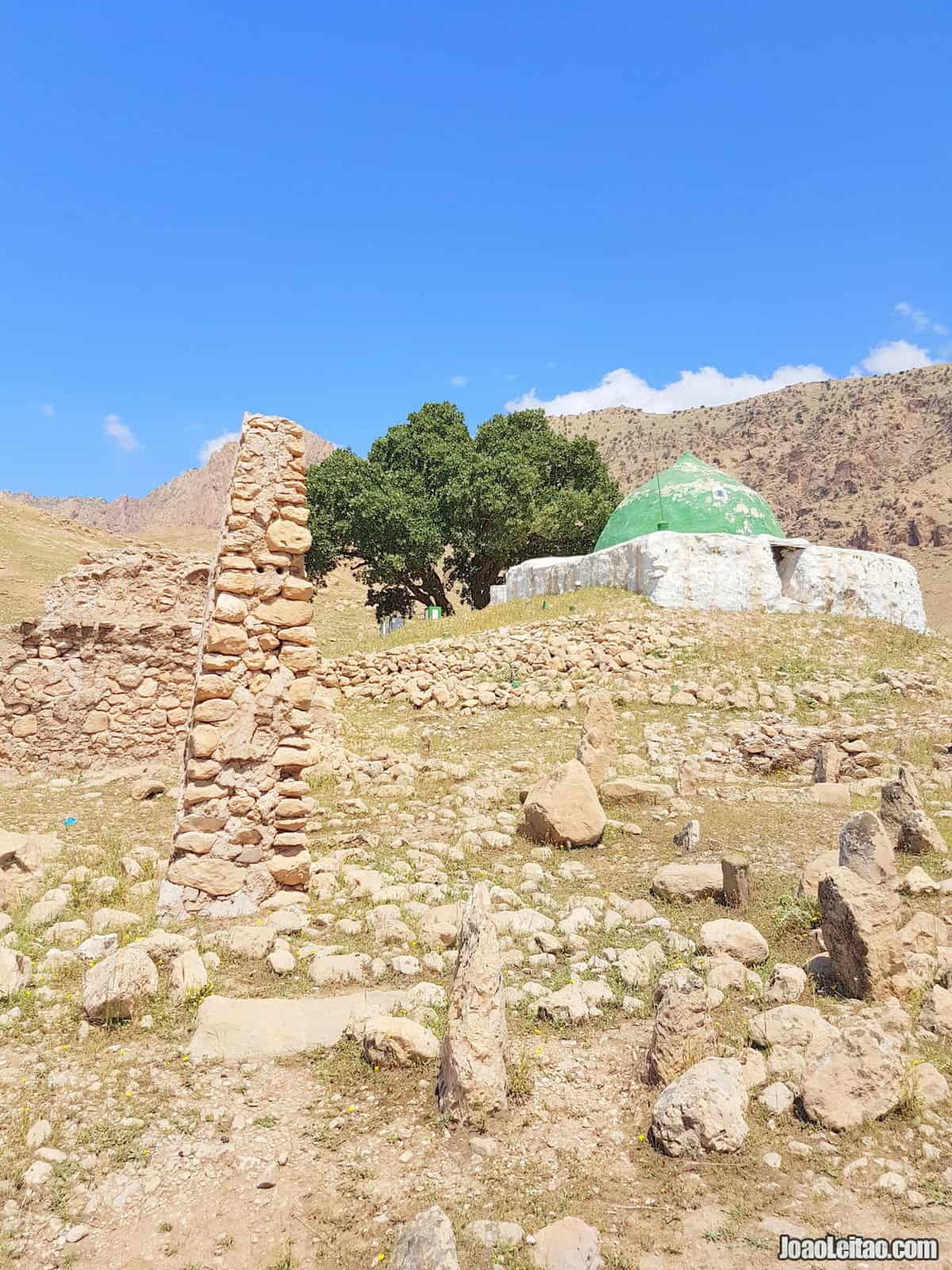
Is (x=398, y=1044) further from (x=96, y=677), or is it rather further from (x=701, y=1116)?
(x=96, y=677)

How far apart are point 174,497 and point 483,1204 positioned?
14422cm

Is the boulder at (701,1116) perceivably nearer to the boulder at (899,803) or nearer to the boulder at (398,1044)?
the boulder at (398,1044)

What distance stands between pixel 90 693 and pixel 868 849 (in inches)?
347

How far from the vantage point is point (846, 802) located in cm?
827

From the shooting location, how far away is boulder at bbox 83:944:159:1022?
3637 mm

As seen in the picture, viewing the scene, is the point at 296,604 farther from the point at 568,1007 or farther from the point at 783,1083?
the point at 783,1083

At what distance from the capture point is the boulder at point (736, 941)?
4426 mm

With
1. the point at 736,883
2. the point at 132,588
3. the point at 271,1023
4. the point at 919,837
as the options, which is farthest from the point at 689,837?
the point at 132,588

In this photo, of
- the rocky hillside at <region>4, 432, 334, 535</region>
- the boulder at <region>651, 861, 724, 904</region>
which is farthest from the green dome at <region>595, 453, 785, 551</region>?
the rocky hillside at <region>4, 432, 334, 535</region>

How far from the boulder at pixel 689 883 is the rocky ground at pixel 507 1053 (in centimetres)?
3

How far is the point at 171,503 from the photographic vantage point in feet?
438

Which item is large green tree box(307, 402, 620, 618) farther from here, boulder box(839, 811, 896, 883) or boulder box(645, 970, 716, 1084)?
boulder box(645, 970, 716, 1084)

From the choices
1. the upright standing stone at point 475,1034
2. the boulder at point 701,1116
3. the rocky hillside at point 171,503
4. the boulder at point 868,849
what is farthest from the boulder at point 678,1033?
the rocky hillside at point 171,503

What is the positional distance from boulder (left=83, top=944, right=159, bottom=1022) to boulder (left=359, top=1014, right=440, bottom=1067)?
1175 mm
